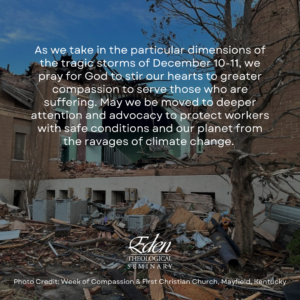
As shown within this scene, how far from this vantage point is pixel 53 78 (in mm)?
19750

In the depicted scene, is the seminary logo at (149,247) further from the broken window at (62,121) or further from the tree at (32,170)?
the broken window at (62,121)

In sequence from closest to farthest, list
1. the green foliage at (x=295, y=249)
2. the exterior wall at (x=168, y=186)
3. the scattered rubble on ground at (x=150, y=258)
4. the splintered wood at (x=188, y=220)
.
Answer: the scattered rubble on ground at (x=150, y=258)
the green foliage at (x=295, y=249)
the splintered wood at (x=188, y=220)
the exterior wall at (x=168, y=186)

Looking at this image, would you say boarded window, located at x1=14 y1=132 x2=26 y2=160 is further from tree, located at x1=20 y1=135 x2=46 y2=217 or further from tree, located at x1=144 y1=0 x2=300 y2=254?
tree, located at x1=144 y1=0 x2=300 y2=254

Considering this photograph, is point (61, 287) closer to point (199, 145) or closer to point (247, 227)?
point (247, 227)

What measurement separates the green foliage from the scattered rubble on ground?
236 mm

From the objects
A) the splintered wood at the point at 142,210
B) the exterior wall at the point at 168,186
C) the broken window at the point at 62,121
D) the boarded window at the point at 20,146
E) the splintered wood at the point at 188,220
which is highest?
the broken window at the point at 62,121

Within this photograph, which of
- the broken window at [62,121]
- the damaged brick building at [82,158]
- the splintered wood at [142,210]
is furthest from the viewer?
the broken window at [62,121]

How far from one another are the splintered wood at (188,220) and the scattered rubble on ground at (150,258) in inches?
1.2

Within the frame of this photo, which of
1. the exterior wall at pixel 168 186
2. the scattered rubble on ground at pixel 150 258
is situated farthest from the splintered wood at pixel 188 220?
the exterior wall at pixel 168 186

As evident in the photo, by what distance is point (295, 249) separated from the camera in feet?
24.0

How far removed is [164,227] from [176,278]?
3.54m

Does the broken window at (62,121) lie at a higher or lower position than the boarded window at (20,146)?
higher

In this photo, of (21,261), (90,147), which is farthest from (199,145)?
(21,261)

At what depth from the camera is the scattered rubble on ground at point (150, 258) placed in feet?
18.9
